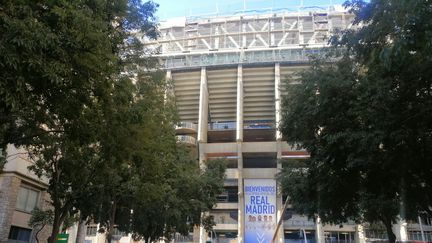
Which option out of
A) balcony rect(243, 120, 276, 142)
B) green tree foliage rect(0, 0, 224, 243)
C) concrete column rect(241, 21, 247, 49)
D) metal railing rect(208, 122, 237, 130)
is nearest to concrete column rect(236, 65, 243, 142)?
concrete column rect(241, 21, 247, 49)

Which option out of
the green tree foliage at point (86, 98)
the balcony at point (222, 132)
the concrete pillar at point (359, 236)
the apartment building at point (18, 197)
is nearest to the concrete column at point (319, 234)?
the concrete pillar at point (359, 236)

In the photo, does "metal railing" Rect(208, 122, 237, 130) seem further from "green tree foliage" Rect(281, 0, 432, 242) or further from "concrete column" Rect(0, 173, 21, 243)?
"green tree foliage" Rect(281, 0, 432, 242)

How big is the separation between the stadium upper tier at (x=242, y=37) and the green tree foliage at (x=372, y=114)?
4630cm

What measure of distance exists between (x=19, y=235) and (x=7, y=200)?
2858 mm

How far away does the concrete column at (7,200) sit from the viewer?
23.9m

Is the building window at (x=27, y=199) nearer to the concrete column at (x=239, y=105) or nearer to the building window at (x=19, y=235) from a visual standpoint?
the building window at (x=19, y=235)

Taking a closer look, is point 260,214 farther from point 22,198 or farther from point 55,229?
point 55,229

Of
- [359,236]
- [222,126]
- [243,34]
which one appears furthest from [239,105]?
[359,236]

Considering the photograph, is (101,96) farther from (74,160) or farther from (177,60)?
(177,60)

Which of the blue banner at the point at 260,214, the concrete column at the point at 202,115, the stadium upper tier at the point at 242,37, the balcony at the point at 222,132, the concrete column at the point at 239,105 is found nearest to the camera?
the blue banner at the point at 260,214

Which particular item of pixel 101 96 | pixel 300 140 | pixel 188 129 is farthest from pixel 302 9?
pixel 101 96

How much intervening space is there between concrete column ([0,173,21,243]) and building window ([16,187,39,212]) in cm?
81

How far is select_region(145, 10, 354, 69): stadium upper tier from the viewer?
62291mm

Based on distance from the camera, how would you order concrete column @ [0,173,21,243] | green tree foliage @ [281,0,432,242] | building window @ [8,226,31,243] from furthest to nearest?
building window @ [8,226,31,243]
concrete column @ [0,173,21,243]
green tree foliage @ [281,0,432,242]
